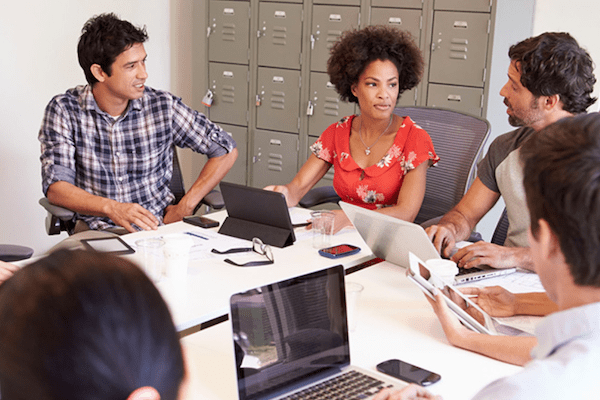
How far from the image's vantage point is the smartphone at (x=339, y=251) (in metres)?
1.99

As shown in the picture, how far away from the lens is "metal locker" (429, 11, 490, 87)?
11.5 feet

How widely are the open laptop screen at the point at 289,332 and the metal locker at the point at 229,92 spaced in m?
3.24

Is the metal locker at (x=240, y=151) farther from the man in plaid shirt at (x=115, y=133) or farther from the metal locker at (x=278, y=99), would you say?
the man in plaid shirt at (x=115, y=133)

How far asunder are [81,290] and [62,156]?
Answer: 2.26m

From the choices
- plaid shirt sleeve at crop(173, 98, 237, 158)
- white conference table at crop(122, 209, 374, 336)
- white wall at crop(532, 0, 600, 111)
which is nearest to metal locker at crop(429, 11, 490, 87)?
white wall at crop(532, 0, 600, 111)

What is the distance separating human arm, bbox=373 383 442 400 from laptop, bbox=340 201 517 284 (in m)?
0.62

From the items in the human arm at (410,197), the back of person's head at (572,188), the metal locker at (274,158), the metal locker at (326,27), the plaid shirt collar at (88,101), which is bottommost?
the metal locker at (274,158)

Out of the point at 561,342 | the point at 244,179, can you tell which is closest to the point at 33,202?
the point at 244,179

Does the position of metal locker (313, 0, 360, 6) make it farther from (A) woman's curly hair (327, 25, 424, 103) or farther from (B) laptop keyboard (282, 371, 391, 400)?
(B) laptop keyboard (282, 371, 391, 400)

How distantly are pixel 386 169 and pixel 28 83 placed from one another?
2.36 m

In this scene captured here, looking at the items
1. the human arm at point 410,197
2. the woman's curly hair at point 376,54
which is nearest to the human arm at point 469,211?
the human arm at point 410,197

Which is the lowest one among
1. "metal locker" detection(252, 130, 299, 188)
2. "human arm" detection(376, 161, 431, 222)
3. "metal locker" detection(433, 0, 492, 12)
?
"metal locker" detection(252, 130, 299, 188)

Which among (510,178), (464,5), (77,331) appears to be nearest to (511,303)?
(510,178)

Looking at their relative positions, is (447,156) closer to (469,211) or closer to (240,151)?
(469,211)
